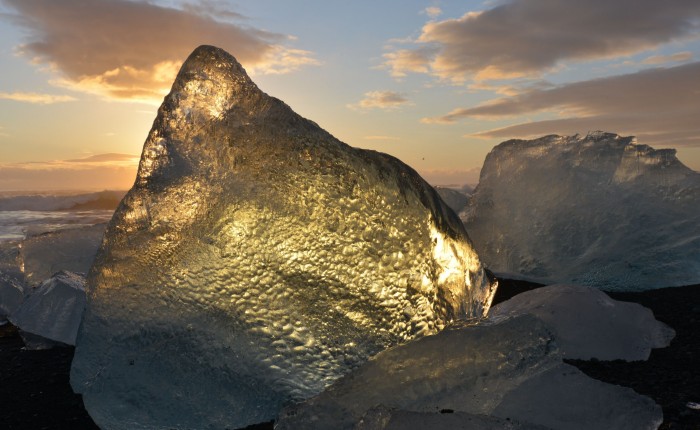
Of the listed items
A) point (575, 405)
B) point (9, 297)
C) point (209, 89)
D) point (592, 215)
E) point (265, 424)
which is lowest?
point (265, 424)

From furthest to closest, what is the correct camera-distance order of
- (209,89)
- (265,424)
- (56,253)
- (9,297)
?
(56,253) < (9,297) < (209,89) < (265,424)

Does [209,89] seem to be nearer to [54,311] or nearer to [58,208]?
[54,311]

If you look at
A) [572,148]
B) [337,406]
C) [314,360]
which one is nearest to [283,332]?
[314,360]

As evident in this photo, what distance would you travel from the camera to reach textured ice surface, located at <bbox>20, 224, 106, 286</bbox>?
4.64 metres

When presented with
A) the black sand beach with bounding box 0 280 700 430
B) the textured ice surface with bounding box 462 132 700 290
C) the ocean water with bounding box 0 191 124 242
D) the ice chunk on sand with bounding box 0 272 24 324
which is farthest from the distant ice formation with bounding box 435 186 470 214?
the ocean water with bounding box 0 191 124 242

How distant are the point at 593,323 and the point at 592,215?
7.24 feet

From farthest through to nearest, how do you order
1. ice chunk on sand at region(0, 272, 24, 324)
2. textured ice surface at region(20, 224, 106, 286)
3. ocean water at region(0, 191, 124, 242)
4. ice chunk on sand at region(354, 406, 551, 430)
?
ocean water at region(0, 191, 124, 242), textured ice surface at region(20, 224, 106, 286), ice chunk on sand at region(0, 272, 24, 324), ice chunk on sand at region(354, 406, 551, 430)

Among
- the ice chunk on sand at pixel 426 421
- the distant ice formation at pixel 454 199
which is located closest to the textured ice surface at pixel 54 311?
the ice chunk on sand at pixel 426 421

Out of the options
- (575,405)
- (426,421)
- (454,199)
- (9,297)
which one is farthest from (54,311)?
(454,199)

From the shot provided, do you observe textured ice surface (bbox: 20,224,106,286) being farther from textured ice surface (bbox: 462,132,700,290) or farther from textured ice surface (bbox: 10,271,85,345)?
textured ice surface (bbox: 462,132,700,290)

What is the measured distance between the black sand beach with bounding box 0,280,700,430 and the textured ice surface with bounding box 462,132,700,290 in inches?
50.3

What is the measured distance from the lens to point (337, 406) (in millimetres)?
1953

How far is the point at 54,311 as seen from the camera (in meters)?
3.43

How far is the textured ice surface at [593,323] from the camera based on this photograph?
262 cm
